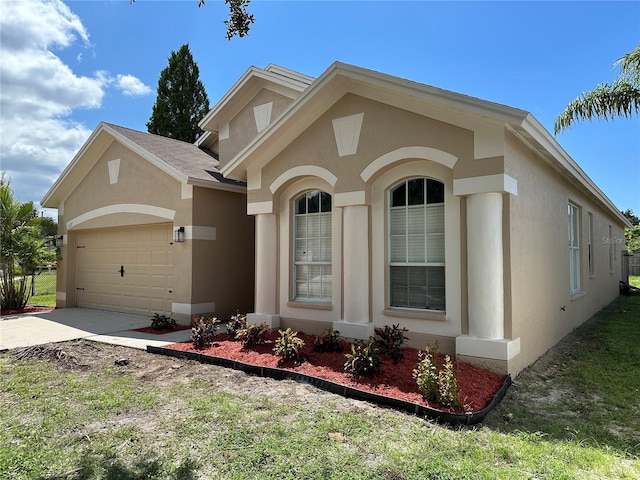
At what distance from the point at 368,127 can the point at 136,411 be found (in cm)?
563

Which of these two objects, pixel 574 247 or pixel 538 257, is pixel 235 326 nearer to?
pixel 538 257

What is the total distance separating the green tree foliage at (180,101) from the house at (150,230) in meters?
13.3

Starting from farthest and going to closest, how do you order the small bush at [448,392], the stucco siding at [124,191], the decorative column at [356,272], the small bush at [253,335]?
the stucco siding at [124,191] < the small bush at [253,335] < the decorative column at [356,272] < the small bush at [448,392]

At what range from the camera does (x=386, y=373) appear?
19.2 ft

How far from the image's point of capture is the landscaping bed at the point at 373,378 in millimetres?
4855

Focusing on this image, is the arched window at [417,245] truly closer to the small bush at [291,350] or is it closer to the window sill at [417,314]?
the window sill at [417,314]

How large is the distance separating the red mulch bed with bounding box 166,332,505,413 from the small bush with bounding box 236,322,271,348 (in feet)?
0.36

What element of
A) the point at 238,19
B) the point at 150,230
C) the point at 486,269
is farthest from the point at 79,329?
the point at 486,269

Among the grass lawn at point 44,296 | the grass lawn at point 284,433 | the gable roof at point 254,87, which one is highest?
the gable roof at point 254,87

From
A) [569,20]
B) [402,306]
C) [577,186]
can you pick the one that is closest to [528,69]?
[569,20]

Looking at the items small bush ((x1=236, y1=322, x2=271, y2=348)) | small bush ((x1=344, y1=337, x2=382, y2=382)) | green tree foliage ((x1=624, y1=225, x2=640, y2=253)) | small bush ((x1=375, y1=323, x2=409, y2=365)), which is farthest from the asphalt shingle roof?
green tree foliage ((x1=624, y1=225, x2=640, y2=253))

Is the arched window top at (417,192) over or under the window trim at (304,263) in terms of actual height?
over

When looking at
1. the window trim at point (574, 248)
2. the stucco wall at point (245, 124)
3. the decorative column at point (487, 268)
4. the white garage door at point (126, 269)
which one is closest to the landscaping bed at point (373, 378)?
the decorative column at point (487, 268)

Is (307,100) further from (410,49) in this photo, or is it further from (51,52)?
(51,52)
